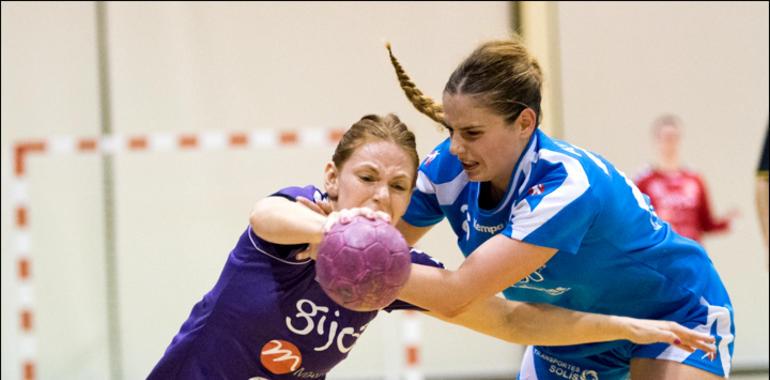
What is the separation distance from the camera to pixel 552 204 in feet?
8.66

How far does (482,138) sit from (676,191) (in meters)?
4.82

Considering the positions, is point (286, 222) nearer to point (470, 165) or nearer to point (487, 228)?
point (470, 165)

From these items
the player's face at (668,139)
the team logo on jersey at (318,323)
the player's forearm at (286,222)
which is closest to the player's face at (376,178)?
the player's forearm at (286,222)

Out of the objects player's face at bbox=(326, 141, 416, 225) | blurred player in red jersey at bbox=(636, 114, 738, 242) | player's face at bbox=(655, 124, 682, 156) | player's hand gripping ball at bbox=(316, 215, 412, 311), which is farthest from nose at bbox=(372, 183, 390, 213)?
player's face at bbox=(655, 124, 682, 156)

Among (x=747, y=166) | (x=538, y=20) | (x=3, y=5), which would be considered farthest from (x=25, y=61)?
(x=747, y=166)

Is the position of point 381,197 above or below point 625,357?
above

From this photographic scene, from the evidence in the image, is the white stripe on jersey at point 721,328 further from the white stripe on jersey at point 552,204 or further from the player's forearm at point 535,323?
the white stripe on jersey at point 552,204

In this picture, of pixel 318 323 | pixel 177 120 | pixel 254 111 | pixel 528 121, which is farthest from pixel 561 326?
pixel 177 120

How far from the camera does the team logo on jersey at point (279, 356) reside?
2.60m

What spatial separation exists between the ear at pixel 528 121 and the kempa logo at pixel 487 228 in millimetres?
289

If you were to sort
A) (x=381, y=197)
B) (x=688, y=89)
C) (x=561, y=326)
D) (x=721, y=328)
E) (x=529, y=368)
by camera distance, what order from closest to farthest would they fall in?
1. (x=381, y=197)
2. (x=561, y=326)
3. (x=721, y=328)
4. (x=529, y=368)
5. (x=688, y=89)

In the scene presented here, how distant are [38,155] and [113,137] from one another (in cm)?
60

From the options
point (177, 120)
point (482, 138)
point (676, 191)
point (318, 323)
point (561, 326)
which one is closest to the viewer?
point (318, 323)

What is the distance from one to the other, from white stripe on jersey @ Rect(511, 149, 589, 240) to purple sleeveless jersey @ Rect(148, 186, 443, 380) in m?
0.52
